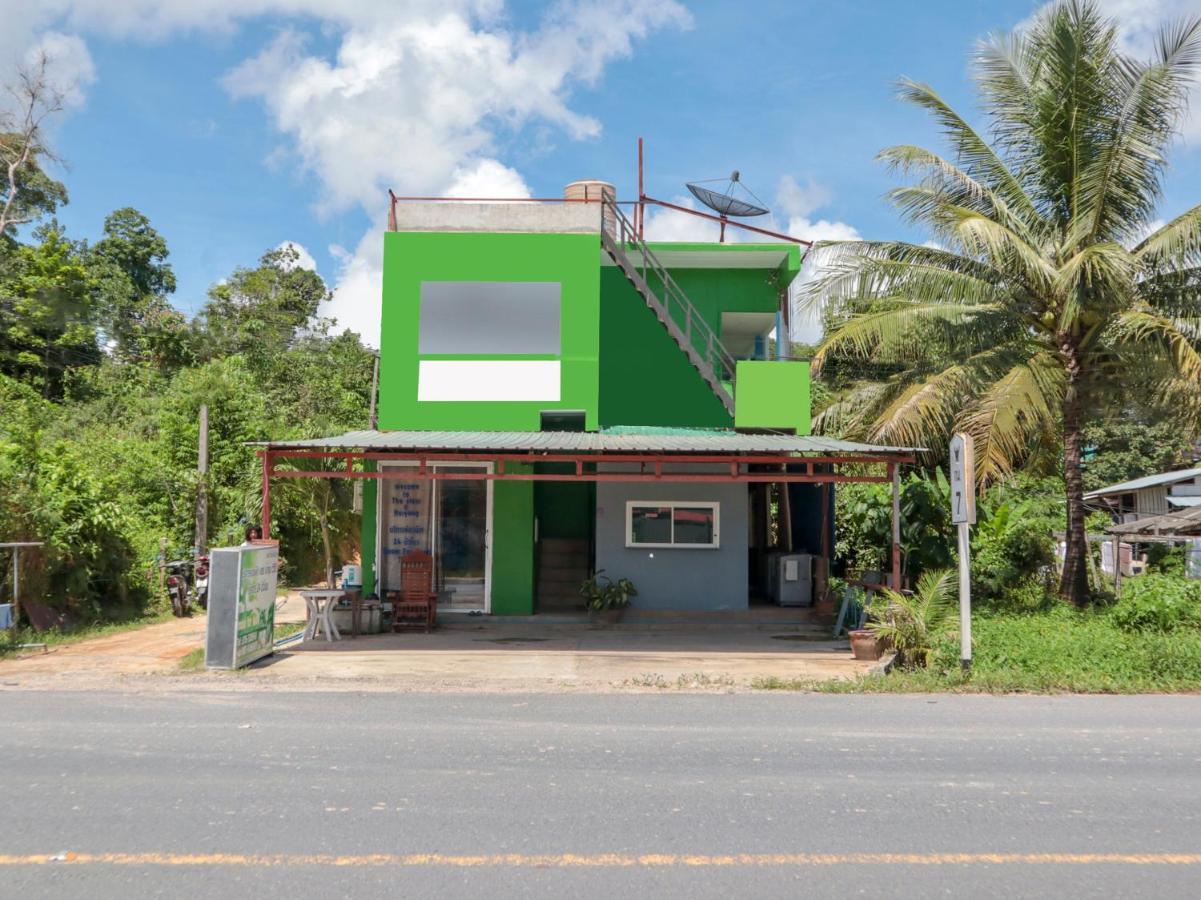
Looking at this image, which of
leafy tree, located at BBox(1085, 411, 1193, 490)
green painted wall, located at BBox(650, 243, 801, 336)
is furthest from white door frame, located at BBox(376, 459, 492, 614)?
leafy tree, located at BBox(1085, 411, 1193, 490)

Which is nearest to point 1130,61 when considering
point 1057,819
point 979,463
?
point 979,463

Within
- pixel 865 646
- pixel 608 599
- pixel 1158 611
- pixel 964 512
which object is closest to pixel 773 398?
pixel 608 599

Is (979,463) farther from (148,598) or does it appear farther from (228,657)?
(148,598)

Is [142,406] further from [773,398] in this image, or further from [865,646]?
[865,646]

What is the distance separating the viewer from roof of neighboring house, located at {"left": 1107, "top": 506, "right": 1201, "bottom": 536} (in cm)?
1881

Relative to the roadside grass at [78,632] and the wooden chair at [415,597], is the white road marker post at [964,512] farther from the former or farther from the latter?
the roadside grass at [78,632]

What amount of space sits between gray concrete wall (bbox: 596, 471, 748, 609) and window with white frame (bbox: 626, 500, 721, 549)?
0.10 meters

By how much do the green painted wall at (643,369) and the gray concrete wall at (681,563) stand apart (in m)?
2.72

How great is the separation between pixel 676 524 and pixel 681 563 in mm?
622

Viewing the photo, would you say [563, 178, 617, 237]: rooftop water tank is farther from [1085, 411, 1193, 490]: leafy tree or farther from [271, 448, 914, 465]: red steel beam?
[1085, 411, 1193, 490]: leafy tree

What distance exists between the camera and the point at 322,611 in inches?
548

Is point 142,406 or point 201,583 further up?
point 142,406

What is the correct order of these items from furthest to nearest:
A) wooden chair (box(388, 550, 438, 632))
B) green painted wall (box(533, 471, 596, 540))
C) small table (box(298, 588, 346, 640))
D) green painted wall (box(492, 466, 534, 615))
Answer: green painted wall (box(533, 471, 596, 540)) < green painted wall (box(492, 466, 534, 615)) < wooden chair (box(388, 550, 438, 632)) < small table (box(298, 588, 346, 640))

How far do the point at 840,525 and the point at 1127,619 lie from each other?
23.7ft
